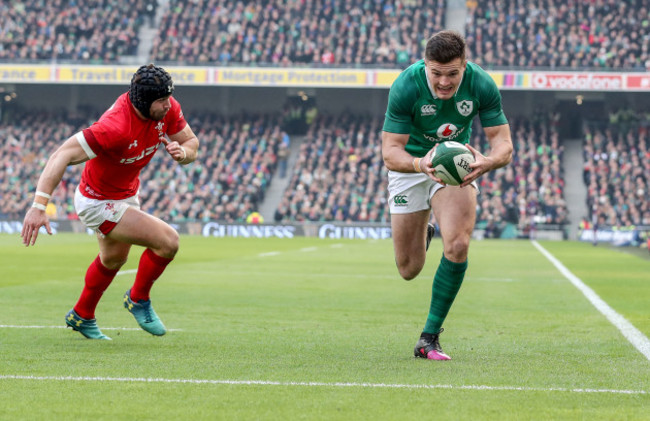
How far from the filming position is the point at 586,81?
43.9m

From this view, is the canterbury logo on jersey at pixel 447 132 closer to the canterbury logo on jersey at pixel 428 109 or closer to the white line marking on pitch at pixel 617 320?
the canterbury logo on jersey at pixel 428 109

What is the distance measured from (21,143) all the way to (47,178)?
43.4m

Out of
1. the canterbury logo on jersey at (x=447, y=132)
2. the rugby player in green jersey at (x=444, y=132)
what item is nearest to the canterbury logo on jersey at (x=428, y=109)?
the rugby player in green jersey at (x=444, y=132)

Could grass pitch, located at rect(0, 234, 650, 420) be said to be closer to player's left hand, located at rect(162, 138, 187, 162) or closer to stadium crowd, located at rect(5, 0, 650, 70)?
player's left hand, located at rect(162, 138, 187, 162)

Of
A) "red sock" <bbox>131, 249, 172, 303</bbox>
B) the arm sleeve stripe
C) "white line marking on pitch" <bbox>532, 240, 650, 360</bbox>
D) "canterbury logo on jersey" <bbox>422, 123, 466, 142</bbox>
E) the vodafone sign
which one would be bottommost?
"white line marking on pitch" <bbox>532, 240, 650, 360</bbox>

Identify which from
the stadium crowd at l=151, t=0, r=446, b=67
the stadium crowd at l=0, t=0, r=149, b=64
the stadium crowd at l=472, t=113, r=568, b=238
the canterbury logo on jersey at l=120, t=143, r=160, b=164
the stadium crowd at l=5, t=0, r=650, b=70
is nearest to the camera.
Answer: the canterbury logo on jersey at l=120, t=143, r=160, b=164

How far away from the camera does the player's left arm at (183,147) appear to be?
24.9 ft

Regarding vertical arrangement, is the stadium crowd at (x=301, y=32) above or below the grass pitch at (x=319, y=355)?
above

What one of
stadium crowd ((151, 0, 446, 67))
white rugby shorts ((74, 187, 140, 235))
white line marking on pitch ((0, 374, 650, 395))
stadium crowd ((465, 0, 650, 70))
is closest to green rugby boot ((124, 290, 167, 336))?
white rugby shorts ((74, 187, 140, 235))

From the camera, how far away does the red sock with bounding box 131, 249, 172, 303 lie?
8.01 m

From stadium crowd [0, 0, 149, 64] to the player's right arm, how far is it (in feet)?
135

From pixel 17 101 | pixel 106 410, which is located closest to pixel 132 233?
pixel 106 410

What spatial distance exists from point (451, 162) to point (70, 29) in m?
45.2

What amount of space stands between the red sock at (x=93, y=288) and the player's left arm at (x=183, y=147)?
1121 millimetres
